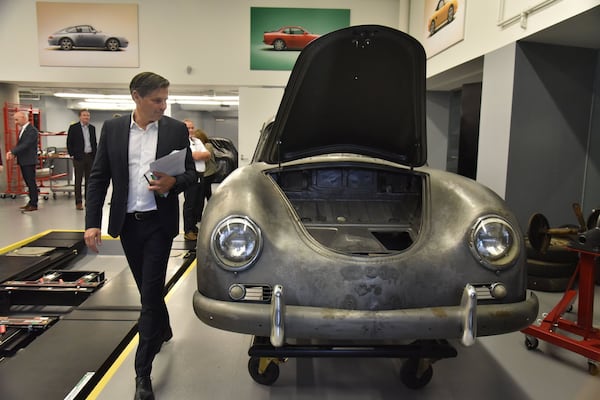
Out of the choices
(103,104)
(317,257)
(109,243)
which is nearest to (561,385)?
(317,257)

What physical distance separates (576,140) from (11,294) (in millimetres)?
5827

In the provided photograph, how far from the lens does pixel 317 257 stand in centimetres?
179

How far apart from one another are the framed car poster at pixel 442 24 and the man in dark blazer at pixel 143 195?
5.27m

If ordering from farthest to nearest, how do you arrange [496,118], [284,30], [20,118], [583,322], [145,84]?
[284,30], [20,118], [496,118], [583,322], [145,84]

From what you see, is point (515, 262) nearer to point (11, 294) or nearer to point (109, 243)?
point (11, 294)

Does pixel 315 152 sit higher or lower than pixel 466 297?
higher

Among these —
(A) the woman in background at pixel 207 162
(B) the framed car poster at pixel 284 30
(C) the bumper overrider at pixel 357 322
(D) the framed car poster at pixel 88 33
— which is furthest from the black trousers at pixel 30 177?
(C) the bumper overrider at pixel 357 322

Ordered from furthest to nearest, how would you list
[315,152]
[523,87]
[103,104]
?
[103,104]
[523,87]
[315,152]

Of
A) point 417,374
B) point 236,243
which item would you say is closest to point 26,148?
point 236,243

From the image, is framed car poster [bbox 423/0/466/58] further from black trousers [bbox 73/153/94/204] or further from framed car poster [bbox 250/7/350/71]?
black trousers [bbox 73/153/94/204]

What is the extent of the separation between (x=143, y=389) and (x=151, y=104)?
4.47 feet

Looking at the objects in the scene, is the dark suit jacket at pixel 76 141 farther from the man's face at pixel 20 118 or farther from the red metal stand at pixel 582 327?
the red metal stand at pixel 582 327

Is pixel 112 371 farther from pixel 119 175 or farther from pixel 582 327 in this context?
pixel 582 327

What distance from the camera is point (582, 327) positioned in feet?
8.66
